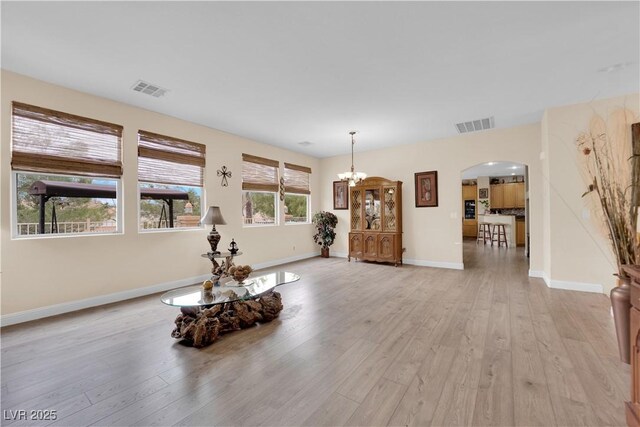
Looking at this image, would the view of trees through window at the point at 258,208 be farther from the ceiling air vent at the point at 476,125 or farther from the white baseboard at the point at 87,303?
the ceiling air vent at the point at 476,125

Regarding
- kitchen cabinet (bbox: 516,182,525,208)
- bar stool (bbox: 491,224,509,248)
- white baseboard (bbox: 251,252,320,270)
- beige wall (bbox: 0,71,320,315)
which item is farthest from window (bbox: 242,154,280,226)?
kitchen cabinet (bbox: 516,182,525,208)

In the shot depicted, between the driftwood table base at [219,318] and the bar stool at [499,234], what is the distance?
822 centimetres

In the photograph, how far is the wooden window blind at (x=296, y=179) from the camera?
6496 mm

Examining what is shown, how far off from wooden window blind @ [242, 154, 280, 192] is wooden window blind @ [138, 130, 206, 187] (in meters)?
0.92

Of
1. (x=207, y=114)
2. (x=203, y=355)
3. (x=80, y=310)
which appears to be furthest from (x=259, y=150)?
(x=203, y=355)

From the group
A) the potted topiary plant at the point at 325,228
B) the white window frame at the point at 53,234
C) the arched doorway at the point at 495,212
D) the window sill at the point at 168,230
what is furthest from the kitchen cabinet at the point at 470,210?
the white window frame at the point at 53,234

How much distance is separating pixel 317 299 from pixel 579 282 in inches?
149

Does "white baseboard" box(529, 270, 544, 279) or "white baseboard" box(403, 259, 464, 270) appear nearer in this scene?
"white baseboard" box(529, 270, 544, 279)

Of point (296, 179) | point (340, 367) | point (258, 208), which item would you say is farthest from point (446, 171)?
point (340, 367)

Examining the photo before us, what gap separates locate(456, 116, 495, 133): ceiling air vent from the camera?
4.61m

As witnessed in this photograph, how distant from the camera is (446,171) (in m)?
5.67

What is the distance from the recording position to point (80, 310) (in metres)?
3.35

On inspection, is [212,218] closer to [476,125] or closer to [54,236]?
[54,236]

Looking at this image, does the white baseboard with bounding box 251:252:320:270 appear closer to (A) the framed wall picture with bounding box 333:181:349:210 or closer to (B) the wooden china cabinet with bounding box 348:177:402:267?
(B) the wooden china cabinet with bounding box 348:177:402:267
